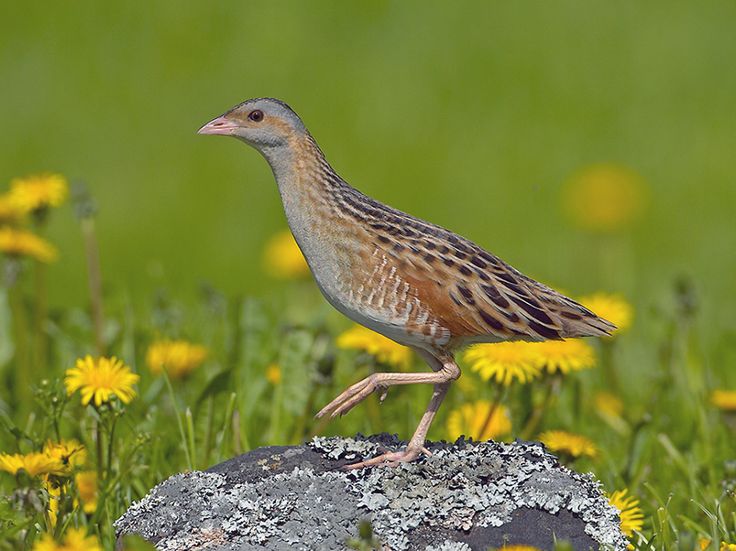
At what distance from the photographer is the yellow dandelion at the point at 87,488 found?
5.54 meters

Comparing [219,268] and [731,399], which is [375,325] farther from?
[219,268]

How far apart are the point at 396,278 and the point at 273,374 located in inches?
93.4

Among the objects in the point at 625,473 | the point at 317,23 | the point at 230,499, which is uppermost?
the point at 317,23

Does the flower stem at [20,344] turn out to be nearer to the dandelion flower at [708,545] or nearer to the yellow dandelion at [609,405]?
the yellow dandelion at [609,405]

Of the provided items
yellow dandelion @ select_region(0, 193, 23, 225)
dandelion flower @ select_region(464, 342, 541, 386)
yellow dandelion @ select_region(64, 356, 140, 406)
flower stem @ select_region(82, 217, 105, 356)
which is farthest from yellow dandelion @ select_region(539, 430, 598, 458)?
yellow dandelion @ select_region(0, 193, 23, 225)

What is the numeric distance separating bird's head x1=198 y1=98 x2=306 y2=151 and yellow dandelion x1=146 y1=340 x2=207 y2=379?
2.03 metres

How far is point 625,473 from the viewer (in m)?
6.40

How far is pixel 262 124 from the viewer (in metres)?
5.35

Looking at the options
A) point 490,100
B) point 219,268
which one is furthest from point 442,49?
point 219,268

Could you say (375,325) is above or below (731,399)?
above

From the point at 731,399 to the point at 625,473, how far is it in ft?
2.60

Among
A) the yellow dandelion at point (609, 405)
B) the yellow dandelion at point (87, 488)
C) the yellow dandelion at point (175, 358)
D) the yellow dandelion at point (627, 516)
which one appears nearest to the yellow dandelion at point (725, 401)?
the yellow dandelion at point (609, 405)

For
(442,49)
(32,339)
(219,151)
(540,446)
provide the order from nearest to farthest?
(540,446) → (32,339) → (219,151) → (442,49)

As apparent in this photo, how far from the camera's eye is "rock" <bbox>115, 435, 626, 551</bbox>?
445 centimetres
